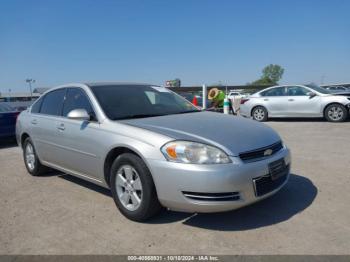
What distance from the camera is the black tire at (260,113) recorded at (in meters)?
13.4

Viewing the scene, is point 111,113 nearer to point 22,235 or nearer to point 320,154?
point 22,235

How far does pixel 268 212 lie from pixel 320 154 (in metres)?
3.38

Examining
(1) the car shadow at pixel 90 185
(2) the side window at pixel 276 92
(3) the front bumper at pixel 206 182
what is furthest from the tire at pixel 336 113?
(3) the front bumper at pixel 206 182

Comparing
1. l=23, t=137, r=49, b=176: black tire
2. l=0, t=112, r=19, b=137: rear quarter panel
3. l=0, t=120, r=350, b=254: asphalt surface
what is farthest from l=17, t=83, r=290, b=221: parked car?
l=0, t=112, r=19, b=137: rear quarter panel

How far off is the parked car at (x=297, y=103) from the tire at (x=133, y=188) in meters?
10.1

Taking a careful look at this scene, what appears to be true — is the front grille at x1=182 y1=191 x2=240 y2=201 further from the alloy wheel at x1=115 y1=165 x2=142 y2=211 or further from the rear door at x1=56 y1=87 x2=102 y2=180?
the rear door at x1=56 y1=87 x2=102 y2=180

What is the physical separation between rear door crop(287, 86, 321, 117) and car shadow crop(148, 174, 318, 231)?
8.65 meters

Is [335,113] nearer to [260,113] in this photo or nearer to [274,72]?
[260,113]

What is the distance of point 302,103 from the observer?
12.5 metres

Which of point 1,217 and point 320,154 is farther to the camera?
point 320,154

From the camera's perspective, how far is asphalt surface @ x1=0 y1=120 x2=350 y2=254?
3.14 metres

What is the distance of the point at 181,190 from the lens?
10.9 feet

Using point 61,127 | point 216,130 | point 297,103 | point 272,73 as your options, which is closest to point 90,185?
point 61,127


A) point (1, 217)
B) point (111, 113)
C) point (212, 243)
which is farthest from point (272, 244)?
point (1, 217)
